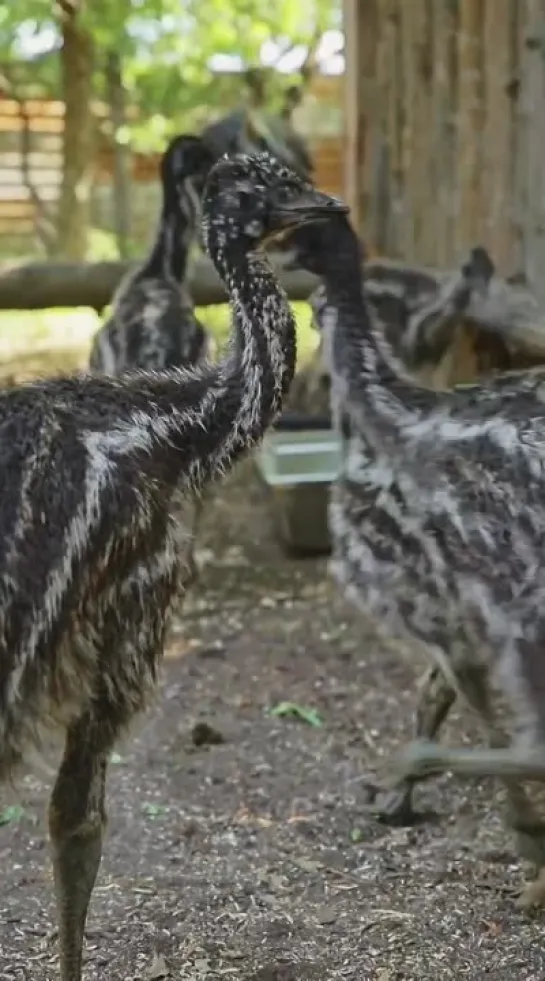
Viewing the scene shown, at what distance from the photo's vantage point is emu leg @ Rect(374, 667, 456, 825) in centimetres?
385

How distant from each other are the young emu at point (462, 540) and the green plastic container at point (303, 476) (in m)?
2.43

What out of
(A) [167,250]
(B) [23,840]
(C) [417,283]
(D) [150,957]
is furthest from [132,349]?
(D) [150,957]

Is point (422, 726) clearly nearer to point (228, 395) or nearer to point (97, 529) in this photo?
point (228, 395)

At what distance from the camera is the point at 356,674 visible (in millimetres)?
4996

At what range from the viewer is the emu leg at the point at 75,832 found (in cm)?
284

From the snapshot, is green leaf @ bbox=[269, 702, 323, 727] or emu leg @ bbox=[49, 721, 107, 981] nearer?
emu leg @ bbox=[49, 721, 107, 981]

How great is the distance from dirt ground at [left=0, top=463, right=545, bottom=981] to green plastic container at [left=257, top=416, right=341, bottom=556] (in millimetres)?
989

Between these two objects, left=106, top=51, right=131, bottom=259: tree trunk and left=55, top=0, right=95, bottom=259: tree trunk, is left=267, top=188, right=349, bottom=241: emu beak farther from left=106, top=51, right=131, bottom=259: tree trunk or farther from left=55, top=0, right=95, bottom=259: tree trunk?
left=106, top=51, right=131, bottom=259: tree trunk

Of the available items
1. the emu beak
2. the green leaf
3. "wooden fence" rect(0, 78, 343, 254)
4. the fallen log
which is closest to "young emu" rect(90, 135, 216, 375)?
the fallen log

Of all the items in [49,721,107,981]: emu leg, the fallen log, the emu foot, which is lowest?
the emu foot

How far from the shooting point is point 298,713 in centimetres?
465

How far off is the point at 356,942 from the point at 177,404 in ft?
4.51

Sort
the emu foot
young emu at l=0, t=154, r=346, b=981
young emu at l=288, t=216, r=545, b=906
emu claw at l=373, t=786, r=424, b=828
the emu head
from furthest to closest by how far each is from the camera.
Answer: emu claw at l=373, t=786, r=424, b=828
the emu foot
the emu head
young emu at l=288, t=216, r=545, b=906
young emu at l=0, t=154, r=346, b=981

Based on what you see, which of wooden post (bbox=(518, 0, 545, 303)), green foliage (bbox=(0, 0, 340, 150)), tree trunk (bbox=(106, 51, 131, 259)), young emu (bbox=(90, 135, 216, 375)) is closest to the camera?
wooden post (bbox=(518, 0, 545, 303))
